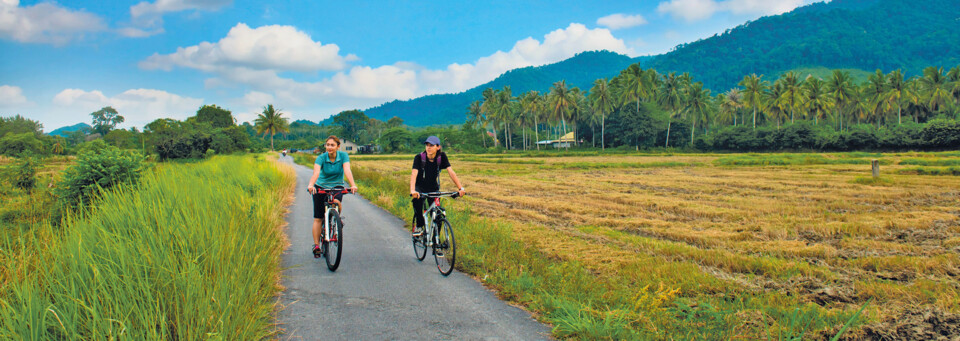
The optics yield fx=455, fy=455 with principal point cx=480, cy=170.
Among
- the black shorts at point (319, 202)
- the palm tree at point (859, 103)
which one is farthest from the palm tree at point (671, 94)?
the black shorts at point (319, 202)

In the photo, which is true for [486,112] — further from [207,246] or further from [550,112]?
[207,246]

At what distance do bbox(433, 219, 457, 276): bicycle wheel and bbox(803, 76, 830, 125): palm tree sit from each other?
82.9 metres

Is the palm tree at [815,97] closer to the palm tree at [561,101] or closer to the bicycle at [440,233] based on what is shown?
the palm tree at [561,101]

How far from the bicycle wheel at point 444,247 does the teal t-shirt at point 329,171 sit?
1806mm

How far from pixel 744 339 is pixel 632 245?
4660 millimetres

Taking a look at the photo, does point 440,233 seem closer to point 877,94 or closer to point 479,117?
point 877,94

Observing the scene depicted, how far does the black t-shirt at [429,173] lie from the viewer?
272 inches

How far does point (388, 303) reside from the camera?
5.15m

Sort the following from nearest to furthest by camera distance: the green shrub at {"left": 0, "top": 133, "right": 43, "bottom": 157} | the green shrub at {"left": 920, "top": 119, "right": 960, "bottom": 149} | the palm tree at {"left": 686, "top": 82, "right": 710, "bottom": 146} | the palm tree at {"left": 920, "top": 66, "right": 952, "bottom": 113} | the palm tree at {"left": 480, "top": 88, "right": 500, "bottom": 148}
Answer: the green shrub at {"left": 0, "top": 133, "right": 43, "bottom": 157} < the green shrub at {"left": 920, "top": 119, "right": 960, "bottom": 149} < the palm tree at {"left": 920, "top": 66, "right": 952, "bottom": 113} < the palm tree at {"left": 686, "top": 82, "right": 710, "bottom": 146} < the palm tree at {"left": 480, "top": 88, "right": 500, "bottom": 148}

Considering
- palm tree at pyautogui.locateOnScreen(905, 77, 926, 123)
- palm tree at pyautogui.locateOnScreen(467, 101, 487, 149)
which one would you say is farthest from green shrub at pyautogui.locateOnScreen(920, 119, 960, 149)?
palm tree at pyautogui.locateOnScreen(467, 101, 487, 149)

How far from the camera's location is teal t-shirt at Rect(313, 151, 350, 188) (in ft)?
23.0

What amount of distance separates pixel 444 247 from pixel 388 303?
5.16 ft

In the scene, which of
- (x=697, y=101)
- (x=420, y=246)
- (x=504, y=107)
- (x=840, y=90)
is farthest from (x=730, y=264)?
(x=504, y=107)

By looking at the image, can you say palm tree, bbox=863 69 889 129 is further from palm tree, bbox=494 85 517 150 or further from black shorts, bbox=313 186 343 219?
black shorts, bbox=313 186 343 219
